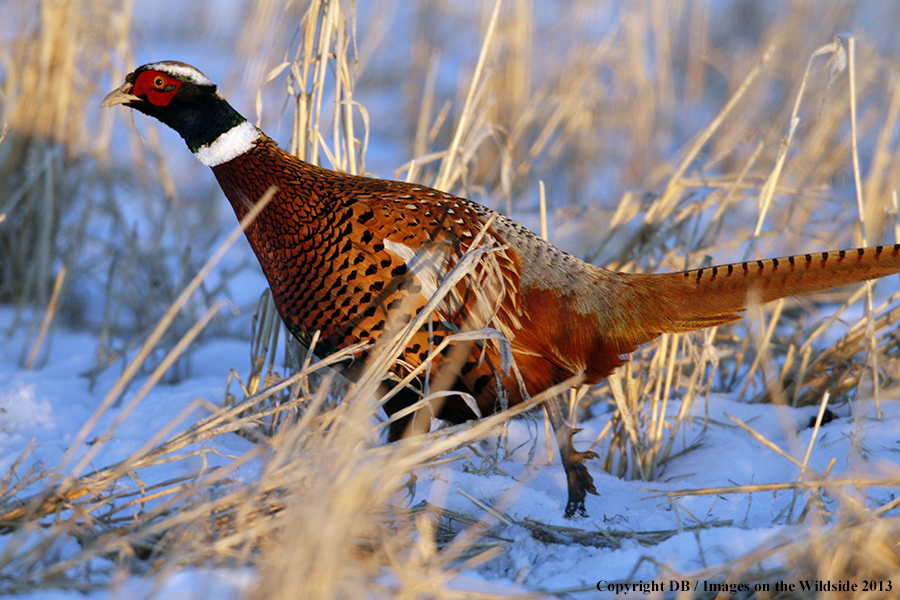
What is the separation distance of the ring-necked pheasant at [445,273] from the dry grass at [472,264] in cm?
15

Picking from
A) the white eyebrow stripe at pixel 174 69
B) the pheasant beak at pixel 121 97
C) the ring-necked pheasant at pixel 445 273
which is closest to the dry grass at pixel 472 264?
the ring-necked pheasant at pixel 445 273

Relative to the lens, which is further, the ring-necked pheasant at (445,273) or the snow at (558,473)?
the ring-necked pheasant at (445,273)

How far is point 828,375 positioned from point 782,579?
1345mm

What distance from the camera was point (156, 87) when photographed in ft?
6.86

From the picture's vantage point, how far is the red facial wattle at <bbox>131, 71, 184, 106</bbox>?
6.83 feet

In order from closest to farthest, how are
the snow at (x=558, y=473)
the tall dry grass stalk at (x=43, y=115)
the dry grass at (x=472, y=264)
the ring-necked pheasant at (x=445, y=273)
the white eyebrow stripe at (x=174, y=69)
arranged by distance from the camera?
the dry grass at (x=472, y=264) < the snow at (x=558, y=473) < the ring-necked pheasant at (x=445, y=273) < the white eyebrow stripe at (x=174, y=69) < the tall dry grass stalk at (x=43, y=115)

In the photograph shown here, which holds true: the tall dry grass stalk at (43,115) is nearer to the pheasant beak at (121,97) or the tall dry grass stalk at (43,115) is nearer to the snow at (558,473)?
the snow at (558,473)

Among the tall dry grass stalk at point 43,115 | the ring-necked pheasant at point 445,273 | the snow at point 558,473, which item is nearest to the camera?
the snow at point 558,473

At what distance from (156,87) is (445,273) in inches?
40.0

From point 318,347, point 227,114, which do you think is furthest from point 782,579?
point 227,114

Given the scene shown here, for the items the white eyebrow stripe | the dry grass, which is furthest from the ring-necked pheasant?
the dry grass

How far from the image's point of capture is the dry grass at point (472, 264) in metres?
1.27

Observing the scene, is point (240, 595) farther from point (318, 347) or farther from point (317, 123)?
point (317, 123)

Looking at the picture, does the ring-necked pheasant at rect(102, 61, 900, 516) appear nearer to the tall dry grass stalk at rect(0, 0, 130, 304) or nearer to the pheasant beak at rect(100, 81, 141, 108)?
the pheasant beak at rect(100, 81, 141, 108)
